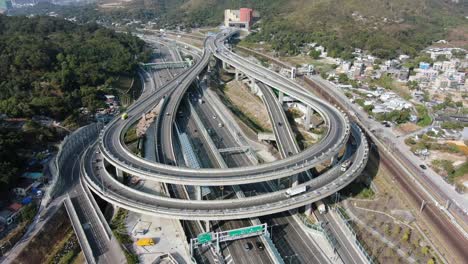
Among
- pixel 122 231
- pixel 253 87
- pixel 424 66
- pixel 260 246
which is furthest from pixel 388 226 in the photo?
pixel 424 66

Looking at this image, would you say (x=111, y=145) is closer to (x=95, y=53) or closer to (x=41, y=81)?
(x=41, y=81)

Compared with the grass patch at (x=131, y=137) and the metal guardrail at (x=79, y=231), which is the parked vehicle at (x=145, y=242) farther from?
the grass patch at (x=131, y=137)

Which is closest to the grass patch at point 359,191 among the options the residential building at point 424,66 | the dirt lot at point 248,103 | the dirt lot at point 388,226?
the dirt lot at point 388,226

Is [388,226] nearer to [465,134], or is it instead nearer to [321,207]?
[321,207]

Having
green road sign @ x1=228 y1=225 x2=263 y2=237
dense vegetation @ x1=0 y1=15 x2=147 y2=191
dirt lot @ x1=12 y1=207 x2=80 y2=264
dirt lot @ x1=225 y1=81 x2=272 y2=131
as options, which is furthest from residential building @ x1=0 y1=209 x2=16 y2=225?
dirt lot @ x1=225 y1=81 x2=272 y2=131

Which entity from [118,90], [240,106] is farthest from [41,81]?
[240,106]

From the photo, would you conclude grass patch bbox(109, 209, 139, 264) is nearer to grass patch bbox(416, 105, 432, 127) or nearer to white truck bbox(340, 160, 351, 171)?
white truck bbox(340, 160, 351, 171)
